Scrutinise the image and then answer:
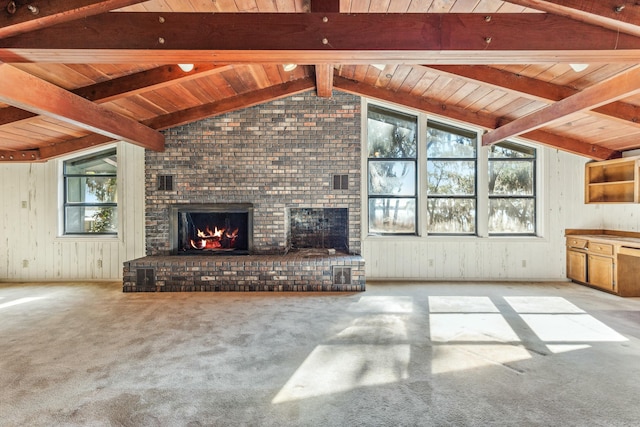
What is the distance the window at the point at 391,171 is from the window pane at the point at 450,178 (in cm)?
34

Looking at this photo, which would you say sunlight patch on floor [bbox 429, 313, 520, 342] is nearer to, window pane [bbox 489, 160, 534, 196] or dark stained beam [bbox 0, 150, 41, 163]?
window pane [bbox 489, 160, 534, 196]

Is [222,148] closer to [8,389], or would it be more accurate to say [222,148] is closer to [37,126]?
[37,126]

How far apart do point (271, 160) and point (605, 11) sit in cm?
461

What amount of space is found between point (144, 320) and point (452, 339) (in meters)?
3.52

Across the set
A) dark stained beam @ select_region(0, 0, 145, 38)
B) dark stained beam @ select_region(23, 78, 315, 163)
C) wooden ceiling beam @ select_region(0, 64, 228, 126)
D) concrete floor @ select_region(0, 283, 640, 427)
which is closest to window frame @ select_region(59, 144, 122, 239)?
dark stained beam @ select_region(23, 78, 315, 163)

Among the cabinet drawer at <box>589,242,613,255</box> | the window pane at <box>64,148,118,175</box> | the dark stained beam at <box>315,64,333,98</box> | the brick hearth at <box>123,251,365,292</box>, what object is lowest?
the brick hearth at <box>123,251,365,292</box>

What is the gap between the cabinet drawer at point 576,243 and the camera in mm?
5615

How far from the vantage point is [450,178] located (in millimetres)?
6191

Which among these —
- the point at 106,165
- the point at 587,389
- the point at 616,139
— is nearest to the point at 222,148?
the point at 106,165

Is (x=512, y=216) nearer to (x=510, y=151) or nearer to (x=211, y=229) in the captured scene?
(x=510, y=151)

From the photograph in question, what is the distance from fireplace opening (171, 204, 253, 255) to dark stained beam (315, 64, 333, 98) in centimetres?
236

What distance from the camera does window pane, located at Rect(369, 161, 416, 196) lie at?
6.19m

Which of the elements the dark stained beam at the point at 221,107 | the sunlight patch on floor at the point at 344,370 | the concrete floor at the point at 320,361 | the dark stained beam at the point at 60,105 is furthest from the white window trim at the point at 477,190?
the dark stained beam at the point at 60,105

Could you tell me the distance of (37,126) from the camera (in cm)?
479
